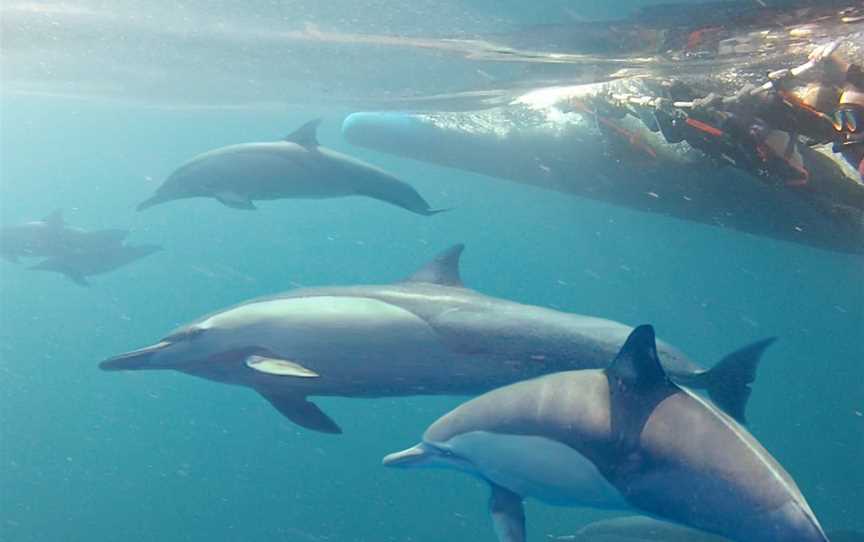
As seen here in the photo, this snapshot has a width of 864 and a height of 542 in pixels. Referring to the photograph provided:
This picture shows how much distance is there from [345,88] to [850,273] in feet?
101

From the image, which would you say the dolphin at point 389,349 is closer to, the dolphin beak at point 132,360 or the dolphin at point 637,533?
the dolphin beak at point 132,360

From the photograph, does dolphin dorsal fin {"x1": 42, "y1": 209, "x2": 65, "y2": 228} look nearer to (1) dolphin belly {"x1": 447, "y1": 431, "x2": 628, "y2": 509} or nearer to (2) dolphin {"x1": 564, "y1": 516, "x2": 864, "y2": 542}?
(2) dolphin {"x1": 564, "y1": 516, "x2": 864, "y2": 542}

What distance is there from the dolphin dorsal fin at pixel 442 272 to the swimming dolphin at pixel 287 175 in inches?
66.1

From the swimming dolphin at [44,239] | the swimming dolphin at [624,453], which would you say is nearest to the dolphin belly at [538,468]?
the swimming dolphin at [624,453]

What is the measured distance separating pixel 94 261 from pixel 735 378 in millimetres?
12804

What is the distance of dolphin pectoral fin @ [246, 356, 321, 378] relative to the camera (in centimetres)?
508

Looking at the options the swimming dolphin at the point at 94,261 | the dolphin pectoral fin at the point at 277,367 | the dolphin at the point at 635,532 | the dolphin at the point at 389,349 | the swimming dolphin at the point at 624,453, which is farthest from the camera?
the swimming dolphin at the point at 94,261

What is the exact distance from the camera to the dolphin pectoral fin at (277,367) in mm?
5078

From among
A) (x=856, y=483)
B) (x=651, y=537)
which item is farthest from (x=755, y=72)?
(x=856, y=483)

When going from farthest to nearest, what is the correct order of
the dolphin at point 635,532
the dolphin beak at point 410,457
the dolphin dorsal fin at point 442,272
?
the dolphin at point 635,532 < the dolphin dorsal fin at point 442,272 < the dolphin beak at point 410,457

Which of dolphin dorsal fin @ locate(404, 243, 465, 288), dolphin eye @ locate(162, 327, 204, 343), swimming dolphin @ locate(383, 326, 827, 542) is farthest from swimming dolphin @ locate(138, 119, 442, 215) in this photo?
swimming dolphin @ locate(383, 326, 827, 542)

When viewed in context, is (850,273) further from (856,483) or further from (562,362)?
(562,362)

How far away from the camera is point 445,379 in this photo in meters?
5.35

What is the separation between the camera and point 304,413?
18.7ft
